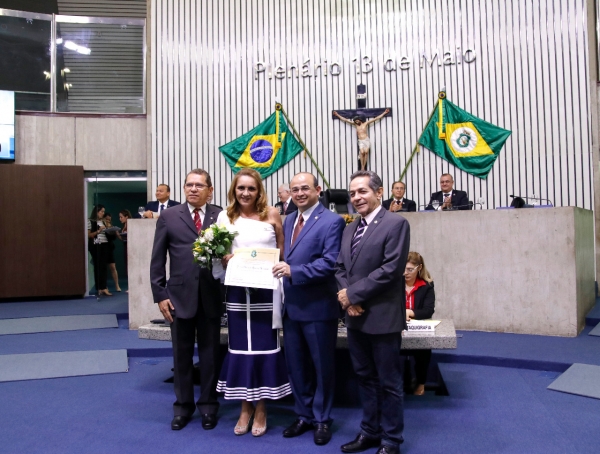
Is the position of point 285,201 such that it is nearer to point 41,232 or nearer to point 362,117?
point 362,117

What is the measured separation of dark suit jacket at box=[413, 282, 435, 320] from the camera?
158 inches

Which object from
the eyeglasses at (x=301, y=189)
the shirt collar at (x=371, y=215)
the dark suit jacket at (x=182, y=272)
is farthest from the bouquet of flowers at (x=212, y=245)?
the shirt collar at (x=371, y=215)

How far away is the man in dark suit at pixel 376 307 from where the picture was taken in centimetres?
267

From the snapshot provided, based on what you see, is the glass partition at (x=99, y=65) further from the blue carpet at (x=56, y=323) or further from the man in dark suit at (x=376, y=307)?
the man in dark suit at (x=376, y=307)

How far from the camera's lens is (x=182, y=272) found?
3.16m

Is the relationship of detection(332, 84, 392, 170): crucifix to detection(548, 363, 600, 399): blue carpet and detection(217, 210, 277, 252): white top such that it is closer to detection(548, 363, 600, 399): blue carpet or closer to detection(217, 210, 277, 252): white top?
detection(548, 363, 600, 399): blue carpet

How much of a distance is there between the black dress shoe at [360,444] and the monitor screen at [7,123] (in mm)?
7985

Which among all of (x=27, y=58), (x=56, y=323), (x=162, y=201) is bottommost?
(x=56, y=323)

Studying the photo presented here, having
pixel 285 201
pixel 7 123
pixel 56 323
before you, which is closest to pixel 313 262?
pixel 285 201

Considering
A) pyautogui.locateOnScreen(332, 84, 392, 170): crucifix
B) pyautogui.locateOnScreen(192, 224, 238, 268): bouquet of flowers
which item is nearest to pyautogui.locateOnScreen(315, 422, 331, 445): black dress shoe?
pyautogui.locateOnScreen(192, 224, 238, 268): bouquet of flowers

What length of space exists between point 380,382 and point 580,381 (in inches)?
75.1

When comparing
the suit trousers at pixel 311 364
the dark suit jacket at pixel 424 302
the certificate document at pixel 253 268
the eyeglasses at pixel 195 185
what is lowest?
the suit trousers at pixel 311 364

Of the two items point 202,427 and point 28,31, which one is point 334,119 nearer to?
point 28,31

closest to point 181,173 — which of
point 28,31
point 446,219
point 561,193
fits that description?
point 28,31
